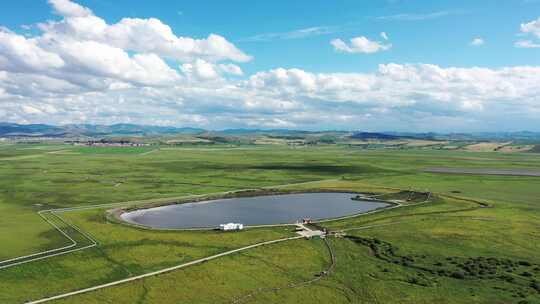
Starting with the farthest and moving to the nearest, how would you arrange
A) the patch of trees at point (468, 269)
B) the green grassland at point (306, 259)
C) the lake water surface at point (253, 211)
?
the lake water surface at point (253, 211) < the patch of trees at point (468, 269) < the green grassland at point (306, 259)

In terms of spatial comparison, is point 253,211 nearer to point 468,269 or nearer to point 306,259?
point 306,259

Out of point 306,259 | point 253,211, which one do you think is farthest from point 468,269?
point 253,211

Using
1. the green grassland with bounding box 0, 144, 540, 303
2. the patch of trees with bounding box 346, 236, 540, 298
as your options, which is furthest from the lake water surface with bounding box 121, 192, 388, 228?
the patch of trees with bounding box 346, 236, 540, 298

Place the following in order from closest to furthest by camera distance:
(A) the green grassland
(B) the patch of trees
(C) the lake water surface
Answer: (A) the green grassland
(B) the patch of trees
(C) the lake water surface

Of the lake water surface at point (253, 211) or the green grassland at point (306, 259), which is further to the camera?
the lake water surface at point (253, 211)

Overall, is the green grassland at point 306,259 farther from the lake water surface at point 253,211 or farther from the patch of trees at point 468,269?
the lake water surface at point 253,211

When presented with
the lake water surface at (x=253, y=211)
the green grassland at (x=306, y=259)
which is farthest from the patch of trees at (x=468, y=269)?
the lake water surface at (x=253, y=211)

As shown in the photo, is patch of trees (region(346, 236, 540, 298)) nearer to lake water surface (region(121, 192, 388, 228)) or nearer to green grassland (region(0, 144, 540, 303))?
green grassland (region(0, 144, 540, 303))

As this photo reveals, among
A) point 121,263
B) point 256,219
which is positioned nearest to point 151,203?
point 256,219
